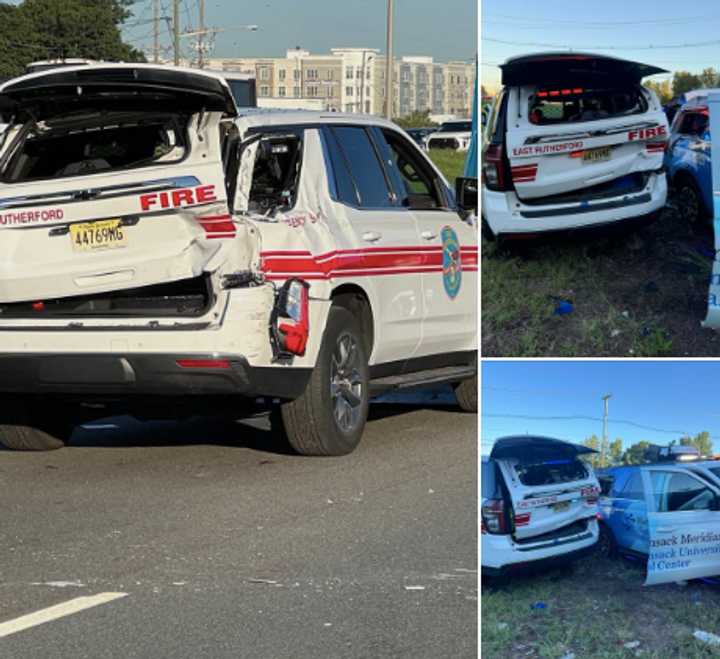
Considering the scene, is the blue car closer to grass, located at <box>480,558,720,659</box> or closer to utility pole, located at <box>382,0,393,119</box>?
grass, located at <box>480,558,720,659</box>

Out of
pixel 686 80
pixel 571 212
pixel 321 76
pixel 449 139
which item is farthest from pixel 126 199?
pixel 321 76

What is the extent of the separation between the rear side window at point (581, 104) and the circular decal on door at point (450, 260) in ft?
21.9

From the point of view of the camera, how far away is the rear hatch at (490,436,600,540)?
2.52 m

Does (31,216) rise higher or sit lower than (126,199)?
lower

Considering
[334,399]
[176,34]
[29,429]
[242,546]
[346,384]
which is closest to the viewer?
[242,546]

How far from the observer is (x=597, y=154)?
3102 mm

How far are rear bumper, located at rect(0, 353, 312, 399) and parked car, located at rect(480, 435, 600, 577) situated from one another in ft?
17.7

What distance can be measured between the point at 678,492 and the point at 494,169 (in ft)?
3.15

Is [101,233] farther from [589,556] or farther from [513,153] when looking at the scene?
[589,556]

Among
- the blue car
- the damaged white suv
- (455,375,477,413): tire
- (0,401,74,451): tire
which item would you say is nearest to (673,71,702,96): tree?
the blue car

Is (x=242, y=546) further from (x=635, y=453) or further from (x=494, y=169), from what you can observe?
(x=635, y=453)

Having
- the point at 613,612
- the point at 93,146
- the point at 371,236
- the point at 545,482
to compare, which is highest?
the point at 545,482

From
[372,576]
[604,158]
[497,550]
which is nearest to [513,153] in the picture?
[604,158]

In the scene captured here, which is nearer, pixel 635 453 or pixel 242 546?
pixel 635 453
